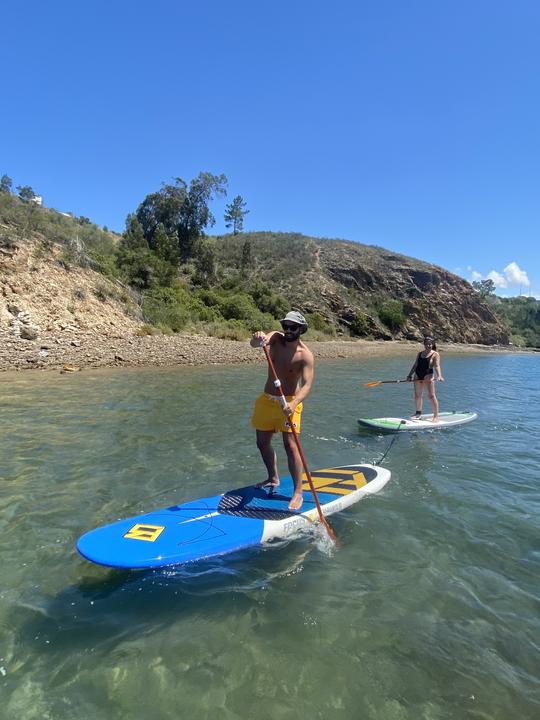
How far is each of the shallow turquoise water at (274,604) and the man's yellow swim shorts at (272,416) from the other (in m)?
1.28

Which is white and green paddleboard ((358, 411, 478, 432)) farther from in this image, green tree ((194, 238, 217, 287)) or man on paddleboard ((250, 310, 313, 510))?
green tree ((194, 238, 217, 287))

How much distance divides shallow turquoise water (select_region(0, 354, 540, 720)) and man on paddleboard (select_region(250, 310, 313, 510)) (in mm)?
939

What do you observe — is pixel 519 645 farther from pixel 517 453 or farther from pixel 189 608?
pixel 517 453

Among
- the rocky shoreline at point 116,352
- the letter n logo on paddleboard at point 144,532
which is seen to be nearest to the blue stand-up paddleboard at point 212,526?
the letter n logo on paddleboard at point 144,532

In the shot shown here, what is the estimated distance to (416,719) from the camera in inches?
106

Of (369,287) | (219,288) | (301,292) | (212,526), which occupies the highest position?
(369,287)

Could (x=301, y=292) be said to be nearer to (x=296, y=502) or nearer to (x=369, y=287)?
(x=369, y=287)

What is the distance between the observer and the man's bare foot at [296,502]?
508 cm

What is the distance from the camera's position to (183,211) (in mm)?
46656

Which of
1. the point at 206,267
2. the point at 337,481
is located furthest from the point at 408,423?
the point at 206,267

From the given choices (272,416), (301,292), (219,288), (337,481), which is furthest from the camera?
(301,292)

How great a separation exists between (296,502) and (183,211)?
45978mm

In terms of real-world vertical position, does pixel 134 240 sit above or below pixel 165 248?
above

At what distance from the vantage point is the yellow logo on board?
575 cm
